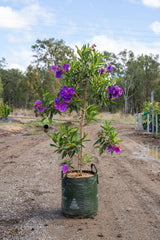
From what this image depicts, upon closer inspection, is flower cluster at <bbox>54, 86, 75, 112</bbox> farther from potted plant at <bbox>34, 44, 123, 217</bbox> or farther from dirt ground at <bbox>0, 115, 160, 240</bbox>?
dirt ground at <bbox>0, 115, 160, 240</bbox>

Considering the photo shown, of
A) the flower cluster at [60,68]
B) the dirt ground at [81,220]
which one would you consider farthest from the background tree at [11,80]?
the flower cluster at [60,68]

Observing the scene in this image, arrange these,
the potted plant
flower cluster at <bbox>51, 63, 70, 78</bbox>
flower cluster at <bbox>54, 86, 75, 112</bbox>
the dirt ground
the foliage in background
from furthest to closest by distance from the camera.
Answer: the foliage in background < flower cluster at <bbox>51, 63, 70, 78</bbox> < the potted plant < flower cluster at <bbox>54, 86, 75, 112</bbox> < the dirt ground

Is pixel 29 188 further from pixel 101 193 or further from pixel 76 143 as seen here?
pixel 76 143

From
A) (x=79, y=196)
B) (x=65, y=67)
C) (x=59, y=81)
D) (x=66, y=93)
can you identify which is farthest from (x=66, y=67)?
(x=59, y=81)

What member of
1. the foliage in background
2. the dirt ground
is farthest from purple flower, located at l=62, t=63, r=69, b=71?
the foliage in background

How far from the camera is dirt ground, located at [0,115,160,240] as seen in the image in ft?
10.2

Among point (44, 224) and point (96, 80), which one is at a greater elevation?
point (96, 80)

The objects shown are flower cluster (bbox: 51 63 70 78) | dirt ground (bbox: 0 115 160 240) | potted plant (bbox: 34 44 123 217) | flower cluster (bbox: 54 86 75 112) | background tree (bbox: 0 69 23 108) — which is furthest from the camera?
background tree (bbox: 0 69 23 108)

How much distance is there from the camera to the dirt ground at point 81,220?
311 cm

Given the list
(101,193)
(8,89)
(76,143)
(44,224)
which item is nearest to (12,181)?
(101,193)

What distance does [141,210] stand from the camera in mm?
3848

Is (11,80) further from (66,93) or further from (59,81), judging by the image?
(66,93)

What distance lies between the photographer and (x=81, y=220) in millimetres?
3434

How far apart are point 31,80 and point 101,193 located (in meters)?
27.0
